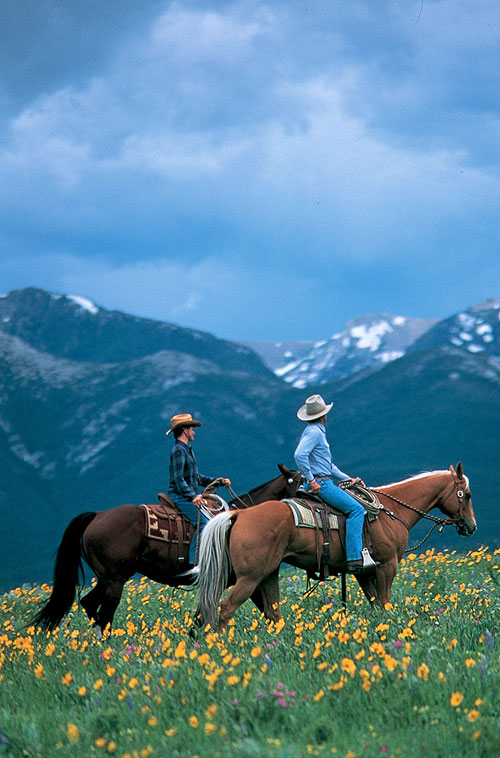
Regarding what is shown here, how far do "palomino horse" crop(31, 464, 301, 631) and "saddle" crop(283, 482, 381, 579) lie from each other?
0.54 m

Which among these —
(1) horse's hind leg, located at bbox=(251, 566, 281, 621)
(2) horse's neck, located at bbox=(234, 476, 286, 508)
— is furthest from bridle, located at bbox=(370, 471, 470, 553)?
(1) horse's hind leg, located at bbox=(251, 566, 281, 621)

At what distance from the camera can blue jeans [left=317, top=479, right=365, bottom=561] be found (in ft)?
31.1

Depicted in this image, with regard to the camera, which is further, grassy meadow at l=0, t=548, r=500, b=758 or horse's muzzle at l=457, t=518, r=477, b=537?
horse's muzzle at l=457, t=518, r=477, b=537

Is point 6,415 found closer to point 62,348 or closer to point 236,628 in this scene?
point 62,348

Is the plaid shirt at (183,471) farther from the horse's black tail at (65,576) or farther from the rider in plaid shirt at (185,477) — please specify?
the horse's black tail at (65,576)

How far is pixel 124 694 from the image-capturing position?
547 centimetres

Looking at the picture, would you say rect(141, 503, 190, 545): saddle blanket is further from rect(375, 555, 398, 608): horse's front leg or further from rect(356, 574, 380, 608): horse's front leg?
rect(375, 555, 398, 608): horse's front leg

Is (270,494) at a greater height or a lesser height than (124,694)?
greater

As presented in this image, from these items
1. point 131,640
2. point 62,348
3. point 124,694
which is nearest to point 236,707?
point 124,694

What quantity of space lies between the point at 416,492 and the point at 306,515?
2.12 meters

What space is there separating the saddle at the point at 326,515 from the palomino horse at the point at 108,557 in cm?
54

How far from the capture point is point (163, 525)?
10.4 metres

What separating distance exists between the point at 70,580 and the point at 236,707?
5.69m

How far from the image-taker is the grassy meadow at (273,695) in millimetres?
4664
